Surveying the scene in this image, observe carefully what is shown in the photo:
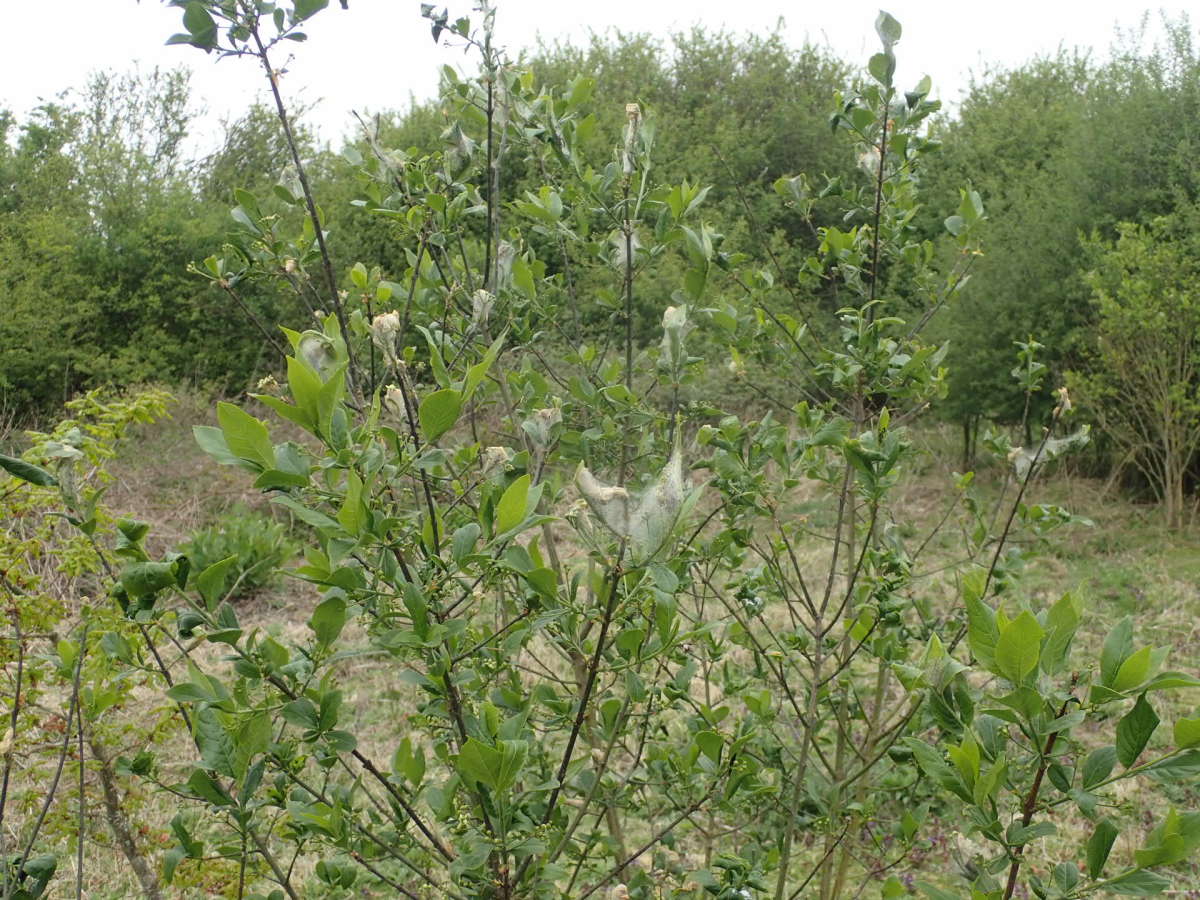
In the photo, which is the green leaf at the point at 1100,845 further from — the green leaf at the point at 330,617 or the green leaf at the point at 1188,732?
the green leaf at the point at 330,617

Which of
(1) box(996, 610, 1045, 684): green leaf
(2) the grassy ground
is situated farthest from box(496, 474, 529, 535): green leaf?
(2) the grassy ground

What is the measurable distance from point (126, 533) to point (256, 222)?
830mm

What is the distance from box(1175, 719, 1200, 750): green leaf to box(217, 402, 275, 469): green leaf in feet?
2.78

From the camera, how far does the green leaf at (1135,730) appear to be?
0.84 meters

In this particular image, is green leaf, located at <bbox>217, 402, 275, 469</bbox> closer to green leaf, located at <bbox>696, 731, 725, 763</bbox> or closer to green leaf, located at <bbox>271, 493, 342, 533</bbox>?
green leaf, located at <bbox>271, 493, 342, 533</bbox>

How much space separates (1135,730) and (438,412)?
0.72m

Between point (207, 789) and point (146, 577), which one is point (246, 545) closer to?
point (207, 789)

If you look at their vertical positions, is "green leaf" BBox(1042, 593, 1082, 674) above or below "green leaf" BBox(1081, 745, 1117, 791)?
above

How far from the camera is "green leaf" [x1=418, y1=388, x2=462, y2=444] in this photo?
3.20ft

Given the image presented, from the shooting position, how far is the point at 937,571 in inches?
121

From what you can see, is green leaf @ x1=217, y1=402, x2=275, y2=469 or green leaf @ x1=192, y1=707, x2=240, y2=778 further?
green leaf @ x1=192, y1=707, x2=240, y2=778

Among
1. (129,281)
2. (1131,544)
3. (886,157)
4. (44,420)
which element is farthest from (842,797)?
(129,281)

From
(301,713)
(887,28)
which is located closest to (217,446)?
(301,713)

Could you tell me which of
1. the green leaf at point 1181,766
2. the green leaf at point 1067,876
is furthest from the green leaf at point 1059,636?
the green leaf at point 1067,876
